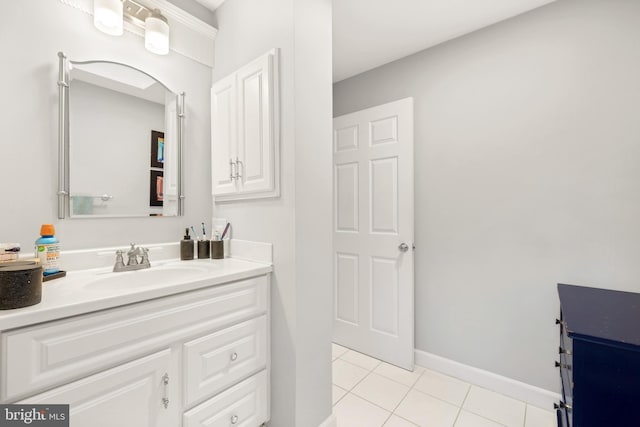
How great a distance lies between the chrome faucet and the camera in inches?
51.3

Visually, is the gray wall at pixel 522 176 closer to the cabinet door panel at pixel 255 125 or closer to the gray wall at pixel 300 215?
the gray wall at pixel 300 215

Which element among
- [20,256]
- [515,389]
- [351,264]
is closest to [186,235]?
[20,256]

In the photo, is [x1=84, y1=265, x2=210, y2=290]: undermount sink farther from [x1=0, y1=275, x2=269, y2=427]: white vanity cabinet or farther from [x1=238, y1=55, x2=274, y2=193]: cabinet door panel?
[x1=238, y1=55, x2=274, y2=193]: cabinet door panel

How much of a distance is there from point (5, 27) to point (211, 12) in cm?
103

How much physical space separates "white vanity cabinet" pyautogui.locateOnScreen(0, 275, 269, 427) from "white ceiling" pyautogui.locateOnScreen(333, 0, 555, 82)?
1.71m

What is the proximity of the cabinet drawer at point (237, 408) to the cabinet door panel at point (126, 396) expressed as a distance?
98 millimetres

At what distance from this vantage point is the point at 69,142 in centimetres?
126

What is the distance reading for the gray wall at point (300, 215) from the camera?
4.29 ft

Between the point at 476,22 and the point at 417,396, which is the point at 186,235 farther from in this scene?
the point at 476,22

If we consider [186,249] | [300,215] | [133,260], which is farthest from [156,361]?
[300,215]

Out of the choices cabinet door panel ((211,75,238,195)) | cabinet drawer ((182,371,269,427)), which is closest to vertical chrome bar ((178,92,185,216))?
cabinet door panel ((211,75,238,195))

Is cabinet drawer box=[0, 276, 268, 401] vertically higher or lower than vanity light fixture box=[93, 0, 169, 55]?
lower
